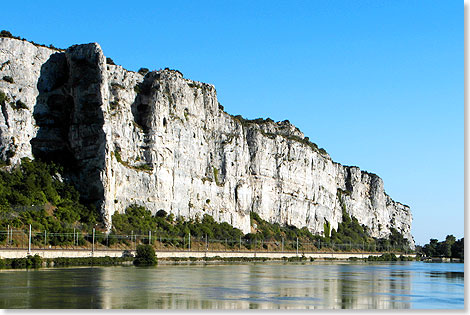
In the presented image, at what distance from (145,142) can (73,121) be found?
13.9 meters

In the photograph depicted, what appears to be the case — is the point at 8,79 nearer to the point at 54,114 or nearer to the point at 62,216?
the point at 54,114

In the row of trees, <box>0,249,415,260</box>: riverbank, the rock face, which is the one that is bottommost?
<box>0,249,415,260</box>: riverbank

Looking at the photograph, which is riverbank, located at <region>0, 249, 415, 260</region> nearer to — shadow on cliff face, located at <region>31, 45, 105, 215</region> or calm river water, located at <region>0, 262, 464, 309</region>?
shadow on cliff face, located at <region>31, 45, 105, 215</region>

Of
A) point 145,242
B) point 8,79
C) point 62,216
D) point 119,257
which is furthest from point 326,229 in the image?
point 8,79

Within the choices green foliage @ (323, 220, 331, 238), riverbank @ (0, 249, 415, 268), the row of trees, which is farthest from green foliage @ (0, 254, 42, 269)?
green foliage @ (323, 220, 331, 238)

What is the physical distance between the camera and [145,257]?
81.0 metres

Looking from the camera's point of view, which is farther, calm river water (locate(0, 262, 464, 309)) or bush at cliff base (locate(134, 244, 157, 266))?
bush at cliff base (locate(134, 244, 157, 266))

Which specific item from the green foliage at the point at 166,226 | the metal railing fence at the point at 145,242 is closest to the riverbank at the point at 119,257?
the metal railing fence at the point at 145,242

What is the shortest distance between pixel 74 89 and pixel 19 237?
92.3 feet

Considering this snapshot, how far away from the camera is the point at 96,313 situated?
29078 mm

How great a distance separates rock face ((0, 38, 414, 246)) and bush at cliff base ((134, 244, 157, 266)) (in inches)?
379

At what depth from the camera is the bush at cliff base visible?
80.4 metres

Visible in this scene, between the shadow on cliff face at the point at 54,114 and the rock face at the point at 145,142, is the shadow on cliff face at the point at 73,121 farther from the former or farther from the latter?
the rock face at the point at 145,142

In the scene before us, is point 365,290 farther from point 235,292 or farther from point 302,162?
point 302,162
